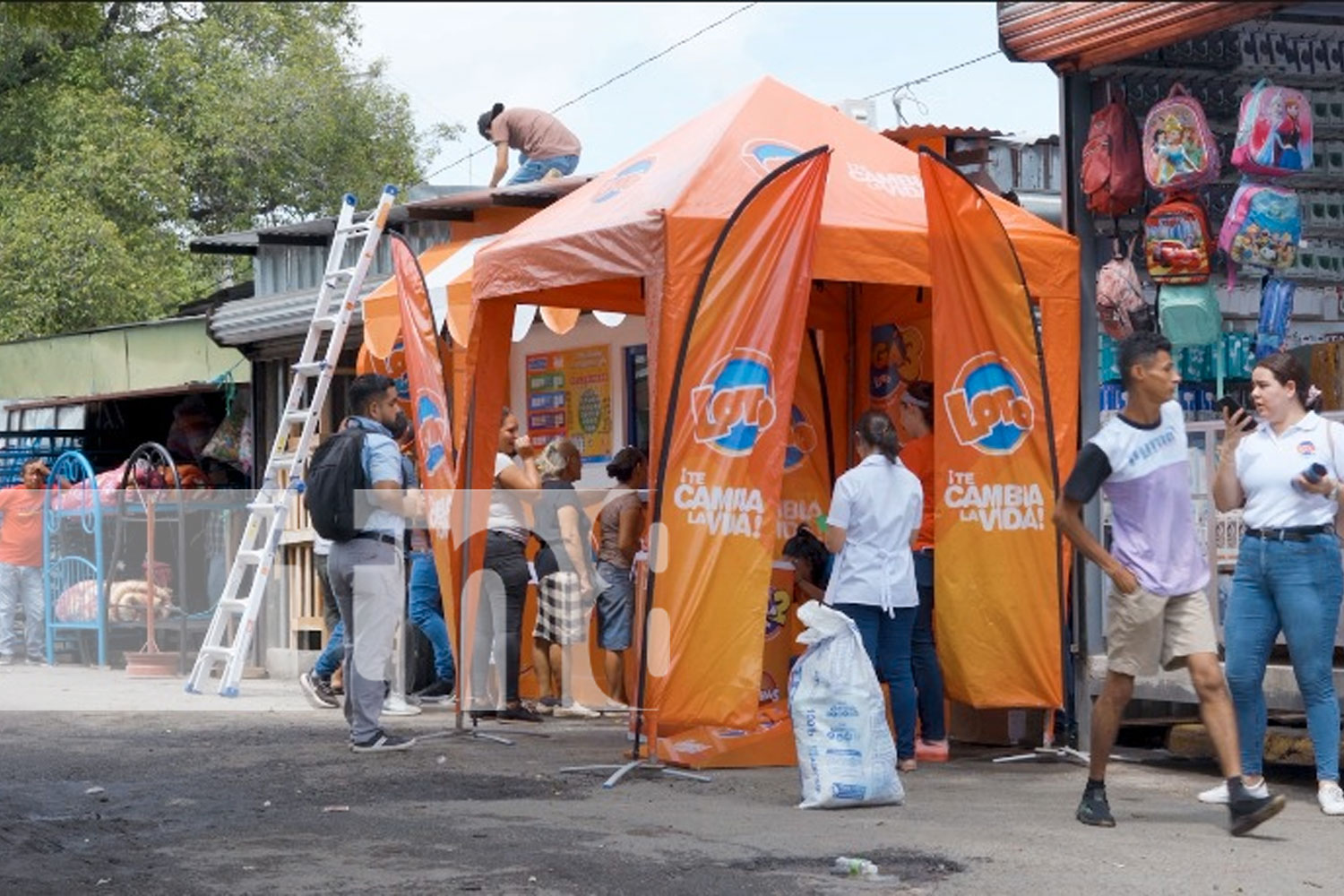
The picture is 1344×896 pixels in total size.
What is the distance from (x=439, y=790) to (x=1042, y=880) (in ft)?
10.8

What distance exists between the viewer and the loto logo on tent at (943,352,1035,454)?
1112cm

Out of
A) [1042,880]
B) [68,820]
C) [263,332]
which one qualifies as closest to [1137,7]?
[1042,880]

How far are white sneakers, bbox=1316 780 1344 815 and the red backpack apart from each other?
3280 mm

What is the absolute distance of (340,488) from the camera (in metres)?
11.2

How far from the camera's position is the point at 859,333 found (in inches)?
504

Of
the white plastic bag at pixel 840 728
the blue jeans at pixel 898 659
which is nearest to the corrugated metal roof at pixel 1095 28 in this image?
the blue jeans at pixel 898 659

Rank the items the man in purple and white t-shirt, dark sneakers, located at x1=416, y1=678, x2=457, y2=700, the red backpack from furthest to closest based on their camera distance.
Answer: dark sneakers, located at x1=416, y1=678, x2=457, y2=700
the red backpack
the man in purple and white t-shirt

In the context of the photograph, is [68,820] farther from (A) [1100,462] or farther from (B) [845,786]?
(A) [1100,462]

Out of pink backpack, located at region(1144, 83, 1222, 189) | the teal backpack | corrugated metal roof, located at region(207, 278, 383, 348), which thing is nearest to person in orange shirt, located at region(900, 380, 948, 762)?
the teal backpack

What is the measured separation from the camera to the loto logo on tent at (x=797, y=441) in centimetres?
1252

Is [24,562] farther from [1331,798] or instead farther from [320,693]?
[1331,798]

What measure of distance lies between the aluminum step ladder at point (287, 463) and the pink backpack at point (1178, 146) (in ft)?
19.8

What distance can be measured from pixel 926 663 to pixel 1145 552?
2392 mm

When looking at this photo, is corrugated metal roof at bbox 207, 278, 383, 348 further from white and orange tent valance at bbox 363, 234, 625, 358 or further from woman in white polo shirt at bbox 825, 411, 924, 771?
woman in white polo shirt at bbox 825, 411, 924, 771
